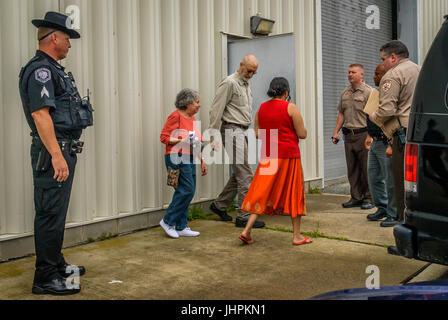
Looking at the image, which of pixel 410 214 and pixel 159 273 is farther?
pixel 159 273

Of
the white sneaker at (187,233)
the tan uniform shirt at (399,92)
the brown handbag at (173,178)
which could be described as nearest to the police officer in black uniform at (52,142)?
the brown handbag at (173,178)

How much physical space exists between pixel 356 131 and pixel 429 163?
4399 millimetres

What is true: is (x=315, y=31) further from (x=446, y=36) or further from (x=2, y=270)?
(x=2, y=270)

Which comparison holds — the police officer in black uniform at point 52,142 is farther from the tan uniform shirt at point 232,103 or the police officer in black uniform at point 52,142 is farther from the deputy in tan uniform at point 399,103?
the deputy in tan uniform at point 399,103

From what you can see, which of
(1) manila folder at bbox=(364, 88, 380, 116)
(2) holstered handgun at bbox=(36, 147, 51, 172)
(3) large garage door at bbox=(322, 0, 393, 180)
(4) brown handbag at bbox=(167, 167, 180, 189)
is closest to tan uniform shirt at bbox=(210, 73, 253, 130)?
(4) brown handbag at bbox=(167, 167, 180, 189)

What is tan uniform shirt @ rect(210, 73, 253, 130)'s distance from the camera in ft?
20.9

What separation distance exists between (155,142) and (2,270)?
7.96 ft

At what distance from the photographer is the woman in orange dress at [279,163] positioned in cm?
532

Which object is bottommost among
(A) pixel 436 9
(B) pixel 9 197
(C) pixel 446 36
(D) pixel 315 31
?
(B) pixel 9 197

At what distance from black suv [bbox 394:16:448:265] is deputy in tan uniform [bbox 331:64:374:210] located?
416 centimetres

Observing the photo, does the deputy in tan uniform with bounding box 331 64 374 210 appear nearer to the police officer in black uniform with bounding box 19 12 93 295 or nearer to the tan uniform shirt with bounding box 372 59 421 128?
the tan uniform shirt with bounding box 372 59 421 128

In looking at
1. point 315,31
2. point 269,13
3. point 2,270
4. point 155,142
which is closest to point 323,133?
point 315,31

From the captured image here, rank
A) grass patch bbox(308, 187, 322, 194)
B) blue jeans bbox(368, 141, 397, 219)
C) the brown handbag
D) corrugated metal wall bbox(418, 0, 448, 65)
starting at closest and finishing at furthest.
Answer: the brown handbag, blue jeans bbox(368, 141, 397, 219), grass patch bbox(308, 187, 322, 194), corrugated metal wall bbox(418, 0, 448, 65)

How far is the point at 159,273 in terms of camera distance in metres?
4.55
